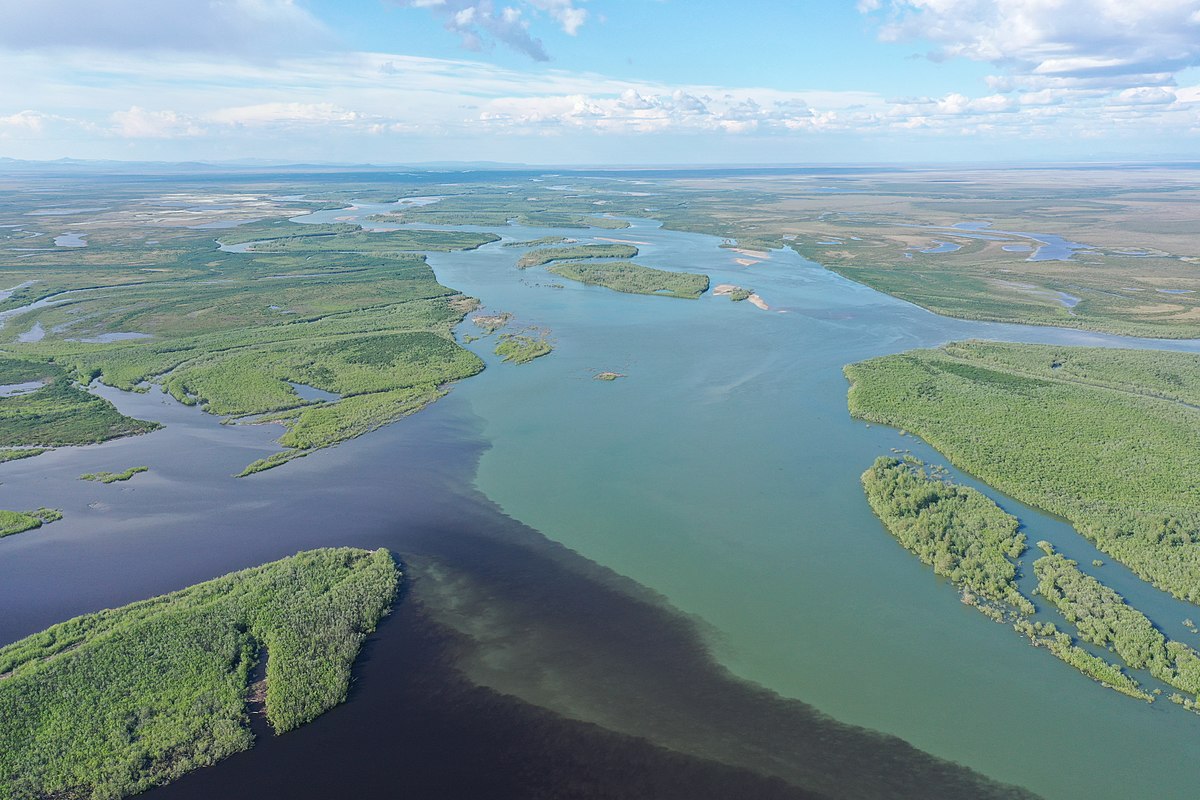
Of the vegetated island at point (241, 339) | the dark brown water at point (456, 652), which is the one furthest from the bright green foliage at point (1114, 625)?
the vegetated island at point (241, 339)

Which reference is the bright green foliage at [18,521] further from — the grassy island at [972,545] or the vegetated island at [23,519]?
the grassy island at [972,545]

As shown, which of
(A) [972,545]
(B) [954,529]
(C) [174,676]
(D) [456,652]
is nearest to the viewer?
(C) [174,676]

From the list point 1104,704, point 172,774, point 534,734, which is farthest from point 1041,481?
point 172,774

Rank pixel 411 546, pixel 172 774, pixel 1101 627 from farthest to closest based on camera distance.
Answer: pixel 411 546, pixel 1101 627, pixel 172 774

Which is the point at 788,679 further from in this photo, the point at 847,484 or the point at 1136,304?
the point at 1136,304

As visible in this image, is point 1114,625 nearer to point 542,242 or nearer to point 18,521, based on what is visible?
point 18,521

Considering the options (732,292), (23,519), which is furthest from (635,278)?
(23,519)
